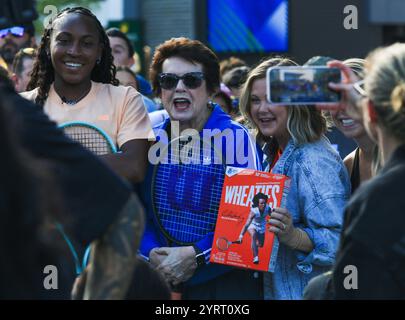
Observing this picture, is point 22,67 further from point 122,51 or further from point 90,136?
point 90,136

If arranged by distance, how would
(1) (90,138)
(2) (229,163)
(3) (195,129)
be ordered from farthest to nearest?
(3) (195,129) → (2) (229,163) → (1) (90,138)

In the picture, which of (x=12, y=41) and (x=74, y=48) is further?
(x=12, y=41)

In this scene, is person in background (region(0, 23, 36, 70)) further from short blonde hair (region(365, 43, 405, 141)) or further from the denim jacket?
short blonde hair (region(365, 43, 405, 141))

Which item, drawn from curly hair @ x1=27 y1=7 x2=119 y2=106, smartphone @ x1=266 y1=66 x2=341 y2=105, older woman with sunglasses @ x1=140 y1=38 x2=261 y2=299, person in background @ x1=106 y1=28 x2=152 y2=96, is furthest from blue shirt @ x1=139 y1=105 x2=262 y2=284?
person in background @ x1=106 y1=28 x2=152 y2=96

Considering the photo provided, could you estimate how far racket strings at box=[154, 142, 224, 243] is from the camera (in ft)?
14.5

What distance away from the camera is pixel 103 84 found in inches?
173

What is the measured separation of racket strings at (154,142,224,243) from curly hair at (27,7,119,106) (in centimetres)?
56

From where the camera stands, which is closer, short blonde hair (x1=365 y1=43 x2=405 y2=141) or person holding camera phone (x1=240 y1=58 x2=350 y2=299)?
short blonde hair (x1=365 y1=43 x2=405 y2=141)

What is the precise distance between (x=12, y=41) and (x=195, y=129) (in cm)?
339

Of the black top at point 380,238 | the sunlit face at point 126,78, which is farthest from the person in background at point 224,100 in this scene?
the black top at point 380,238

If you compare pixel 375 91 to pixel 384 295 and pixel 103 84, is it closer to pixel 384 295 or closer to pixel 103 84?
pixel 384 295

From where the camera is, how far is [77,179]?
253 centimetres

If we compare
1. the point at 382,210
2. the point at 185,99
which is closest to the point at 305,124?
the point at 185,99
